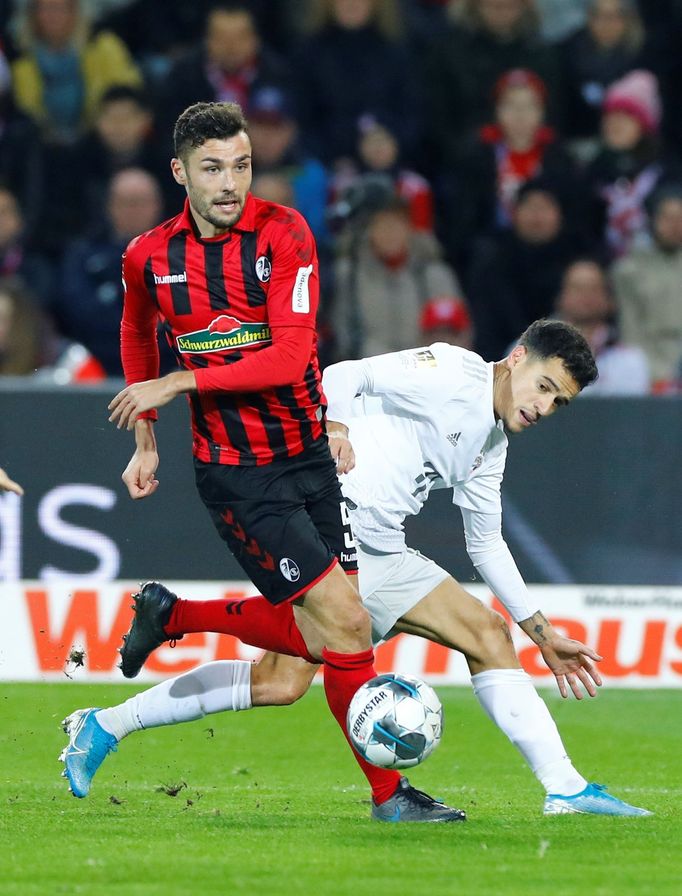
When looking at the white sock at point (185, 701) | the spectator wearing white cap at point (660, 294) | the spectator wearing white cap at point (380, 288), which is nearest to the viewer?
the white sock at point (185, 701)

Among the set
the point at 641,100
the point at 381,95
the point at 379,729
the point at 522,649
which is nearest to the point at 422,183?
the point at 381,95

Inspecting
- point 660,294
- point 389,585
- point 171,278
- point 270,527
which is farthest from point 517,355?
point 660,294

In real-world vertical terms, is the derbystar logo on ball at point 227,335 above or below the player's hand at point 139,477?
above

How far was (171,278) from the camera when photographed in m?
5.96

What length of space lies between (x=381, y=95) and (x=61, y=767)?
6.77 m

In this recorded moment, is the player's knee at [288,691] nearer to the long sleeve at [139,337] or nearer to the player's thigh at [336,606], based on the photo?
the player's thigh at [336,606]

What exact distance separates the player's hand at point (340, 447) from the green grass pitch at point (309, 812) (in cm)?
125

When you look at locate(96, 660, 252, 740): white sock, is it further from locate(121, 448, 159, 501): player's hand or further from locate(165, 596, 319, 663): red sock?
locate(121, 448, 159, 501): player's hand

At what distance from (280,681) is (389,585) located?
57 cm

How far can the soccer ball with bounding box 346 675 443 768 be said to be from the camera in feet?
18.5

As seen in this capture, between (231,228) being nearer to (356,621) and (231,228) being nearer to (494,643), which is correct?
(356,621)

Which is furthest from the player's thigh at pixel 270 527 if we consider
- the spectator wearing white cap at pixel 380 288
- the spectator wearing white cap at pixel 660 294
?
the spectator wearing white cap at pixel 660 294

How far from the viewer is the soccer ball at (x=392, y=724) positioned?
18.5ft

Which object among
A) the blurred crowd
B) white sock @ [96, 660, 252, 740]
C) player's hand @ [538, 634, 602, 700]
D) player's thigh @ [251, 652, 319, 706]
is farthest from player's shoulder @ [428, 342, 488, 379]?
the blurred crowd
